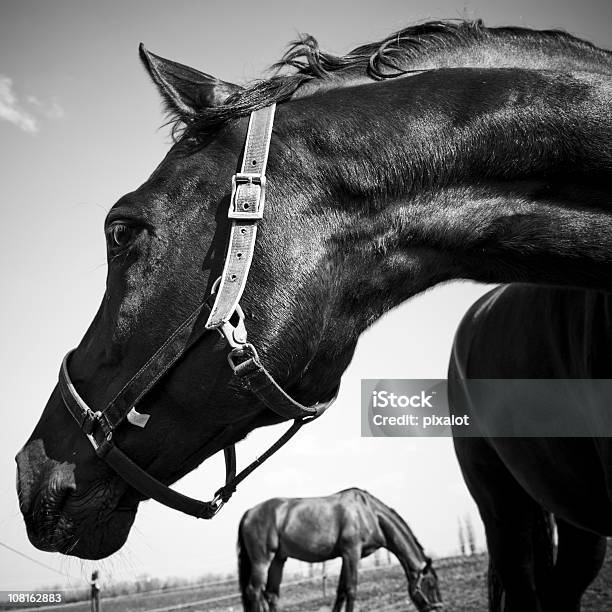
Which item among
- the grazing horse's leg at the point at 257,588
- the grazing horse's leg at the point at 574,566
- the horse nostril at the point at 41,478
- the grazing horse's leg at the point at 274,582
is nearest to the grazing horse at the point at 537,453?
the grazing horse's leg at the point at 574,566

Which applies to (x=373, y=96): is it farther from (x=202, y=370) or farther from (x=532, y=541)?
(x=532, y=541)

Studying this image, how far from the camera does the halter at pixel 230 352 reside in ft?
5.71

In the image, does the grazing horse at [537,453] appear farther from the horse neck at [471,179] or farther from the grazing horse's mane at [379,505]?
the grazing horse's mane at [379,505]

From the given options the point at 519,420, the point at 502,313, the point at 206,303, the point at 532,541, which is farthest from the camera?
the point at 532,541

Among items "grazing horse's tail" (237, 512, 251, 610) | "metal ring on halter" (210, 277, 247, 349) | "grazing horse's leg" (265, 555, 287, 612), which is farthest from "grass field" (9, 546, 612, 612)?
"metal ring on halter" (210, 277, 247, 349)

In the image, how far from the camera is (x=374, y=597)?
17.1 meters

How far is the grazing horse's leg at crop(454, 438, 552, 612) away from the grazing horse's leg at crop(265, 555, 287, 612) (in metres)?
13.3

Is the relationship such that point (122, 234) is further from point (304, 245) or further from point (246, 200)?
point (304, 245)

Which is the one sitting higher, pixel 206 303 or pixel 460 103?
pixel 460 103

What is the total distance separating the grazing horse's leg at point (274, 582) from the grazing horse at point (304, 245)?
15385 millimetres

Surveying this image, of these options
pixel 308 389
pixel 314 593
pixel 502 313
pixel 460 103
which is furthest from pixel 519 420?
pixel 314 593

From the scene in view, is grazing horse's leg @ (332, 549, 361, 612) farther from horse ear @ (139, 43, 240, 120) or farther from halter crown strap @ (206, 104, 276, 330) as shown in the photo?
horse ear @ (139, 43, 240, 120)

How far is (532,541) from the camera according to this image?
12.4 ft

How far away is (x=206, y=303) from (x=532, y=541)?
10.1ft
